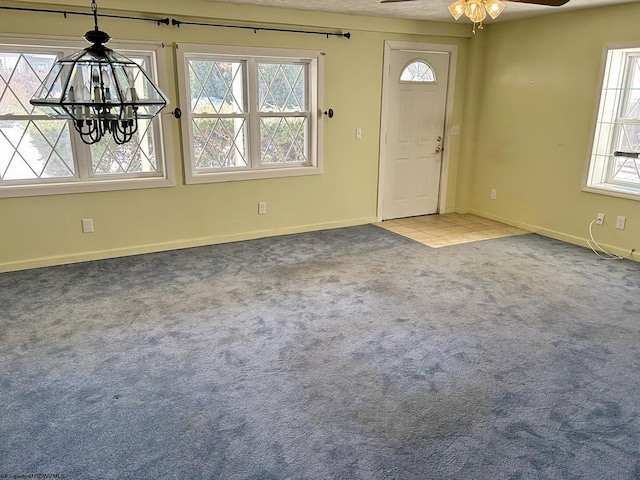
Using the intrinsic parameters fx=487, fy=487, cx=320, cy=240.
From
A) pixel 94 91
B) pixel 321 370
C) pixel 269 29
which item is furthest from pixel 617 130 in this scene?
pixel 94 91

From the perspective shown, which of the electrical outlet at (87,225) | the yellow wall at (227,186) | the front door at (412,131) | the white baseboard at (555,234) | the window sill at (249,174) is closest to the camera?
the yellow wall at (227,186)

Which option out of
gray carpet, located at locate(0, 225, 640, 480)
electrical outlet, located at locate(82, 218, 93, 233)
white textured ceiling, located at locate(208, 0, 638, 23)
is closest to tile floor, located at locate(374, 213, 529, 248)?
gray carpet, located at locate(0, 225, 640, 480)

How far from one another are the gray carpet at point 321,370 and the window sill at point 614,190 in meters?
0.66

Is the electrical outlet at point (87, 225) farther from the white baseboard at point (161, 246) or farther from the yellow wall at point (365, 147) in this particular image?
the white baseboard at point (161, 246)

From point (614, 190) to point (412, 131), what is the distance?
85.7 inches

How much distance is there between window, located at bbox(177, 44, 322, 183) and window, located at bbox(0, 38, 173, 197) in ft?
1.09

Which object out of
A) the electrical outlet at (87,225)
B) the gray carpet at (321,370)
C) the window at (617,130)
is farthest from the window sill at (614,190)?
the electrical outlet at (87,225)

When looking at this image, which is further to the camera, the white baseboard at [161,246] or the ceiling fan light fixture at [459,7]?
the white baseboard at [161,246]

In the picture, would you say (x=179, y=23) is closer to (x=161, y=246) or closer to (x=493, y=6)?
(x=161, y=246)

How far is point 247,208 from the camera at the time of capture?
493 cm

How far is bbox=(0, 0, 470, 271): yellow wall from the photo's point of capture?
13.3ft

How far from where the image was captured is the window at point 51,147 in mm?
3867

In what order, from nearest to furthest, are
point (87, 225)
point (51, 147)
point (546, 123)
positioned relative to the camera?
point (51, 147) → point (87, 225) → point (546, 123)

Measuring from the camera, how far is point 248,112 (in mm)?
4723
